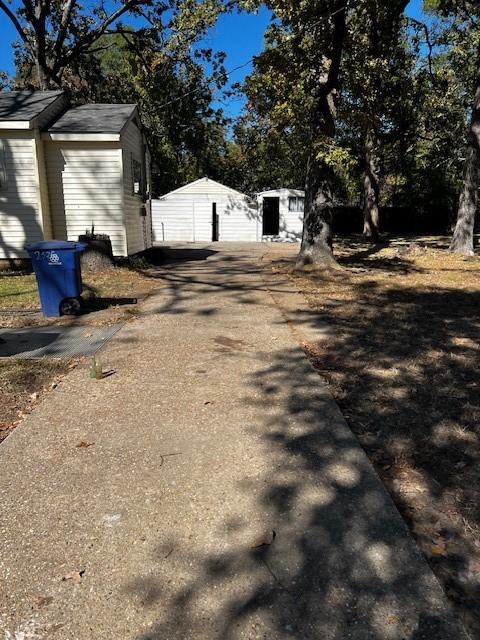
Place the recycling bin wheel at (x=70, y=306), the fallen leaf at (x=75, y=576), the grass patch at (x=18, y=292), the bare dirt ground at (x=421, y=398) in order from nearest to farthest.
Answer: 1. the fallen leaf at (x=75, y=576)
2. the bare dirt ground at (x=421, y=398)
3. the recycling bin wheel at (x=70, y=306)
4. the grass patch at (x=18, y=292)

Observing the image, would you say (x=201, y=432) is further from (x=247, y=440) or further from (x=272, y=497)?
(x=272, y=497)

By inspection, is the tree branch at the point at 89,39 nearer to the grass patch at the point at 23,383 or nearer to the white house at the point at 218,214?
the white house at the point at 218,214

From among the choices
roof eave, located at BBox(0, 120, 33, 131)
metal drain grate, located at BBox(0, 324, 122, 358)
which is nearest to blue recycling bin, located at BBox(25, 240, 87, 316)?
metal drain grate, located at BBox(0, 324, 122, 358)

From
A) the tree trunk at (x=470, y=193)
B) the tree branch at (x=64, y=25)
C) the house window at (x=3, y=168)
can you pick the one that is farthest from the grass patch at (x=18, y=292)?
the tree branch at (x=64, y=25)

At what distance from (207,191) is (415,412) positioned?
21.5 meters

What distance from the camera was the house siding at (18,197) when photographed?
35.4 ft

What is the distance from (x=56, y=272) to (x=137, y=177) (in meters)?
8.00

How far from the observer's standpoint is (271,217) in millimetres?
25141

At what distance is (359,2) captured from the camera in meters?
9.57

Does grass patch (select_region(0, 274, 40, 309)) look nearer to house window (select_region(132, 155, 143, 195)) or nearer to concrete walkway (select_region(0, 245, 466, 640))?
concrete walkway (select_region(0, 245, 466, 640))

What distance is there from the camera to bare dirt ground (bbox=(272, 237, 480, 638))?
224 cm

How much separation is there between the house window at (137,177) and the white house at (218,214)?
31.2 ft

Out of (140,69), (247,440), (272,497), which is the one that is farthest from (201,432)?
(140,69)

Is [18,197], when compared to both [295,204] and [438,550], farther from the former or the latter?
[295,204]
